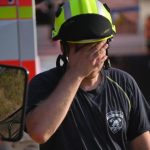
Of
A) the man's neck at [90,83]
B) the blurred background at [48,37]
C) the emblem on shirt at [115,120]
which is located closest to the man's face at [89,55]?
the man's neck at [90,83]

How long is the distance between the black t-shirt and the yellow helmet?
0.60 feet

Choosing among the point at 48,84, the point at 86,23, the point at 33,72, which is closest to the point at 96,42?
the point at 86,23

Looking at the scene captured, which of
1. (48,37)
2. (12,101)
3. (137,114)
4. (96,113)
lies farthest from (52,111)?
(48,37)

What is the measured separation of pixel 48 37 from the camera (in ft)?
36.8

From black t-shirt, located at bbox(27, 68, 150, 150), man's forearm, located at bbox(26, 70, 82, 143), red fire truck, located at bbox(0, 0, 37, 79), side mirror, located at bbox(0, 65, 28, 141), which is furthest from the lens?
red fire truck, located at bbox(0, 0, 37, 79)

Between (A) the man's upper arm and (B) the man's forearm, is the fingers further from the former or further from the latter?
(A) the man's upper arm

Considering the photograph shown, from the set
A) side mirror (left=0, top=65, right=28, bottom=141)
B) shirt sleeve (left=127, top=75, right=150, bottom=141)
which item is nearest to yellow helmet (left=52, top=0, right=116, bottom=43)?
shirt sleeve (left=127, top=75, right=150, bottom=141)

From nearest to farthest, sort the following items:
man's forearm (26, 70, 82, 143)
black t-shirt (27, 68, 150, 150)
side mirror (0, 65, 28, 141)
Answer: side mirror (0, 65, 28, 141) → man's forearm (26, 70, 82, 143) → black t-shirt (27, 68, 150, 150)

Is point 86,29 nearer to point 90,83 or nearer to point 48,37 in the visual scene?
point 90,83

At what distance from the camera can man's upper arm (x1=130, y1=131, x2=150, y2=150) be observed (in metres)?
2.81

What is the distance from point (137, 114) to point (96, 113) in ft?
0.77

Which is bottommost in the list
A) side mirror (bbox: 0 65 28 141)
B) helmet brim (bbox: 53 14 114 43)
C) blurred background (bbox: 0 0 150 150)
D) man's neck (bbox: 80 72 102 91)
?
blurred background (bbox: 0 0 150 150)

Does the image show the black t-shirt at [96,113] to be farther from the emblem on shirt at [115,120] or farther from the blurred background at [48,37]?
the blurred background at [48,37]

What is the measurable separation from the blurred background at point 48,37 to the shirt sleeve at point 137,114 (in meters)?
0.77
